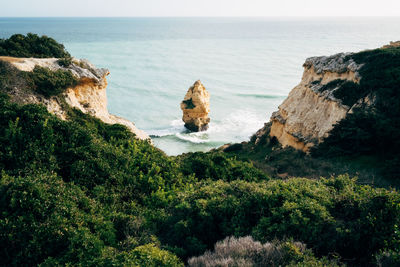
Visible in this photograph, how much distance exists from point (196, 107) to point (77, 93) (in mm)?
22873

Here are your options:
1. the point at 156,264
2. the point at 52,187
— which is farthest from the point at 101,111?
the point at 156,264

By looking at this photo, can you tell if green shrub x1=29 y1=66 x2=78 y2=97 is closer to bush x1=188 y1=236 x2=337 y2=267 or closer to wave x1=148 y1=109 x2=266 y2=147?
bush x1=188 y1=236 x2=337 y2=267

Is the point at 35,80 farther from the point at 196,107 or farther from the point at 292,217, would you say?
the point at 196,107

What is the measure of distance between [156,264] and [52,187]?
4.22 metres

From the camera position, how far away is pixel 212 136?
41.7 metres

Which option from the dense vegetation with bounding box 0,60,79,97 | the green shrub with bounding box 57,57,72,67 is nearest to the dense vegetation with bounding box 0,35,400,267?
the dense vegetation with bounding box 0,60,79,97

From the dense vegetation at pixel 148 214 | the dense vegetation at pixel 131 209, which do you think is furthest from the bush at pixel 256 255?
the dense vegetation at pixel 131 209

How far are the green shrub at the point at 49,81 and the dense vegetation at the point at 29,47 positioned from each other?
14.5ft

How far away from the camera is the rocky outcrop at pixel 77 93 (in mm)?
16109

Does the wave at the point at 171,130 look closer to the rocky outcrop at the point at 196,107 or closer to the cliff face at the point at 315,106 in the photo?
the rocky outcrop at the point at 196,107

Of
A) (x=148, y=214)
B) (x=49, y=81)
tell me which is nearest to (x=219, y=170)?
(x=148, y=214)

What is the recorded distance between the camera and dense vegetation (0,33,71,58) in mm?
20191

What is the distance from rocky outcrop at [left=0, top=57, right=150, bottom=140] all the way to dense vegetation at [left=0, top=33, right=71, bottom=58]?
2619 mm

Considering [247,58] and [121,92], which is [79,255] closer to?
[121,92]
